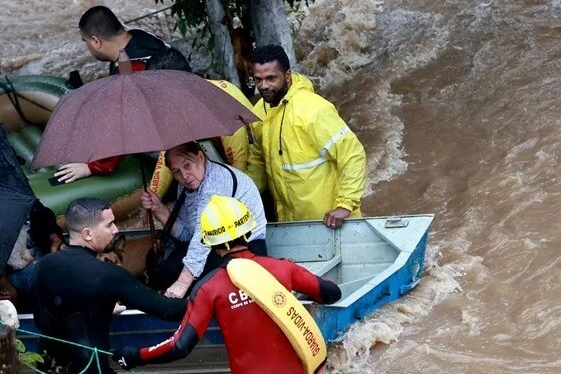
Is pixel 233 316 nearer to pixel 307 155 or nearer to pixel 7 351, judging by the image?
pixel 7 351

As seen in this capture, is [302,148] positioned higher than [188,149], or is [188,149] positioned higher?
[188,149]

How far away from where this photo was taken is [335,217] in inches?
269

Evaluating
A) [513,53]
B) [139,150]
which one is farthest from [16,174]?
[513,53]

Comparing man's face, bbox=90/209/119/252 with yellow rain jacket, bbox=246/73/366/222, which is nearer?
man's face, bbox=90/209/119/252

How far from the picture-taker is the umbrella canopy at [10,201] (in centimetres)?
521

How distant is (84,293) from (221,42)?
17.7ft

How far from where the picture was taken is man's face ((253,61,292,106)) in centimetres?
646

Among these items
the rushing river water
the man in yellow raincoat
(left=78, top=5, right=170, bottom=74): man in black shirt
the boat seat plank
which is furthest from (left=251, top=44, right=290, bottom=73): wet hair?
the rushing river water

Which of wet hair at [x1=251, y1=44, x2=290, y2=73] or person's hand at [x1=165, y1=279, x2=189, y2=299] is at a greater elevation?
wet hair at [x1=251, y1=44, x2=290, y2=73]

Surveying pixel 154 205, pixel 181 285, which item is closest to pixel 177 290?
pixel 181 285

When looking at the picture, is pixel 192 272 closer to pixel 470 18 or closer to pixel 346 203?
pixel 346 203

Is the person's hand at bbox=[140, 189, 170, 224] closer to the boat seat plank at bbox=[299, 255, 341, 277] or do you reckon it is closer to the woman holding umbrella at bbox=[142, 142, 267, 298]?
the woman holding umbrella at bbox=[142, 142, 267, 298]

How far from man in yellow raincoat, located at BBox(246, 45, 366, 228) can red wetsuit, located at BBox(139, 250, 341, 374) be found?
6.69ft

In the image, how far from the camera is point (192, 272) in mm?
5789
